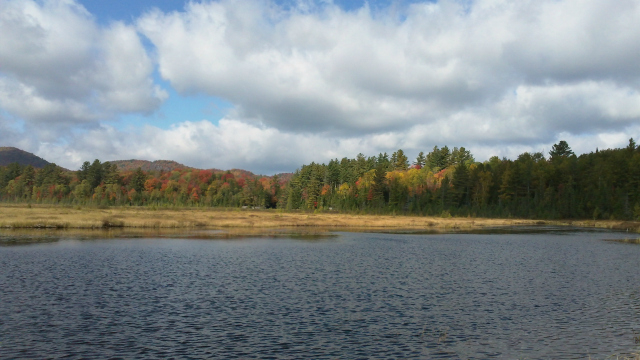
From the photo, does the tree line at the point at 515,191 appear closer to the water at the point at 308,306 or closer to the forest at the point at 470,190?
the forest at the point at 470,190

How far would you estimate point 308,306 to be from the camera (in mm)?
23078

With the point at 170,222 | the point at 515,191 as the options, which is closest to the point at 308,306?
the point at 170,222

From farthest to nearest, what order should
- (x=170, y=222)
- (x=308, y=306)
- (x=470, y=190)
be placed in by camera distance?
1. (x=470, y=190)
2. (x=170, y=222)
3. (x=308, y=306)

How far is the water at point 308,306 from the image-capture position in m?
16.8

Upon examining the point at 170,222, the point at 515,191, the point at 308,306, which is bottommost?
the point at 308,306

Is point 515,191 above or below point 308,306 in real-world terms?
above

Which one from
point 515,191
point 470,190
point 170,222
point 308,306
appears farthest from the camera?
point 470,190

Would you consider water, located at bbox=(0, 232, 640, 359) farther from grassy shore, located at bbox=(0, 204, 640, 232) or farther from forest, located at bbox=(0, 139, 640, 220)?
forest, located at bbox=(0, 139, 640, 220)

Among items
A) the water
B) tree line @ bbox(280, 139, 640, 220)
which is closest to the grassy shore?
tree line @ bbox(280, 139, 640, 220)

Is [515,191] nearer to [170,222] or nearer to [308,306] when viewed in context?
[170,222]

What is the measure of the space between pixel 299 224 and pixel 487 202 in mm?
Answer: 88684

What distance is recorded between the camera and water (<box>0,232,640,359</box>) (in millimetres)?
16781

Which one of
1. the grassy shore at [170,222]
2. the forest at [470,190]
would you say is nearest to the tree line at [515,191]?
the forest at [470,190]

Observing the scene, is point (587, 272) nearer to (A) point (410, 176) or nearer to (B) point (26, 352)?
(B) point (26, 352)
